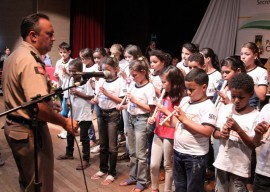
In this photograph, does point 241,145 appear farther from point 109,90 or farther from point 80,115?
point 80,115

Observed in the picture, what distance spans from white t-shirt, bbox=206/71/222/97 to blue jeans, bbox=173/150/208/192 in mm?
1162

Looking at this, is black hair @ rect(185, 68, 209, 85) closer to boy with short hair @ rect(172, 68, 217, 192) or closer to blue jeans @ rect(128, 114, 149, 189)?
boy with short hair @ rect(172, 68, 217, 192)

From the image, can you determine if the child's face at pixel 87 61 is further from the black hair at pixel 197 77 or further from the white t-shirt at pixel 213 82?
the black hair at pixel 197 77

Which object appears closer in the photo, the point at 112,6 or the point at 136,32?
the point at 136,32

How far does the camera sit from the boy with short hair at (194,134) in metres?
2.16

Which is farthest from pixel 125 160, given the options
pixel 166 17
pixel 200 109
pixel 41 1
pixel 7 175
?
pixel 41 1

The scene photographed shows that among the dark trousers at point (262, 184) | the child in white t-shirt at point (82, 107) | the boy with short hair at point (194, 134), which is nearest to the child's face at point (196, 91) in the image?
the boy with short hair at point (194, 134)

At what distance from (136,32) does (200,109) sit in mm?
6633

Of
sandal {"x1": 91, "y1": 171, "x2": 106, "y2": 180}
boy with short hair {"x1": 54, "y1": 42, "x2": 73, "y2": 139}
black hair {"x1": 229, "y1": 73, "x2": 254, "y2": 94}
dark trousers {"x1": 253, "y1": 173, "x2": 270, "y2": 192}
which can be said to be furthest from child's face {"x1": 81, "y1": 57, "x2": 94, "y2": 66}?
dark trousers {"x1": 253, "y1": 173, "x2": 270, "y2": 192}

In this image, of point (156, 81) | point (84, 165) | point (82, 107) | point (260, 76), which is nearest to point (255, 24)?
point (260, 76)

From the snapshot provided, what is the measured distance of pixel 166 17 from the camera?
8.20 meters

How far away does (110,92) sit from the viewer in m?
3.20

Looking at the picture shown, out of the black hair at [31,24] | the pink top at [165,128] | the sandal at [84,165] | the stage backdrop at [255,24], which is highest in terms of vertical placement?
the stage backdrop at [255,24]

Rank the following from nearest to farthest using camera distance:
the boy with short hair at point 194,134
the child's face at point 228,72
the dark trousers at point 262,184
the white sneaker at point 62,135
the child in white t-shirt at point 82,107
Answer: the dark trousers at point 262,184
the boy with short hair at point 194,134
the child's face at point 228,72
the child in white t-shirt at point 82,107
the white sneaker at point 62,135
